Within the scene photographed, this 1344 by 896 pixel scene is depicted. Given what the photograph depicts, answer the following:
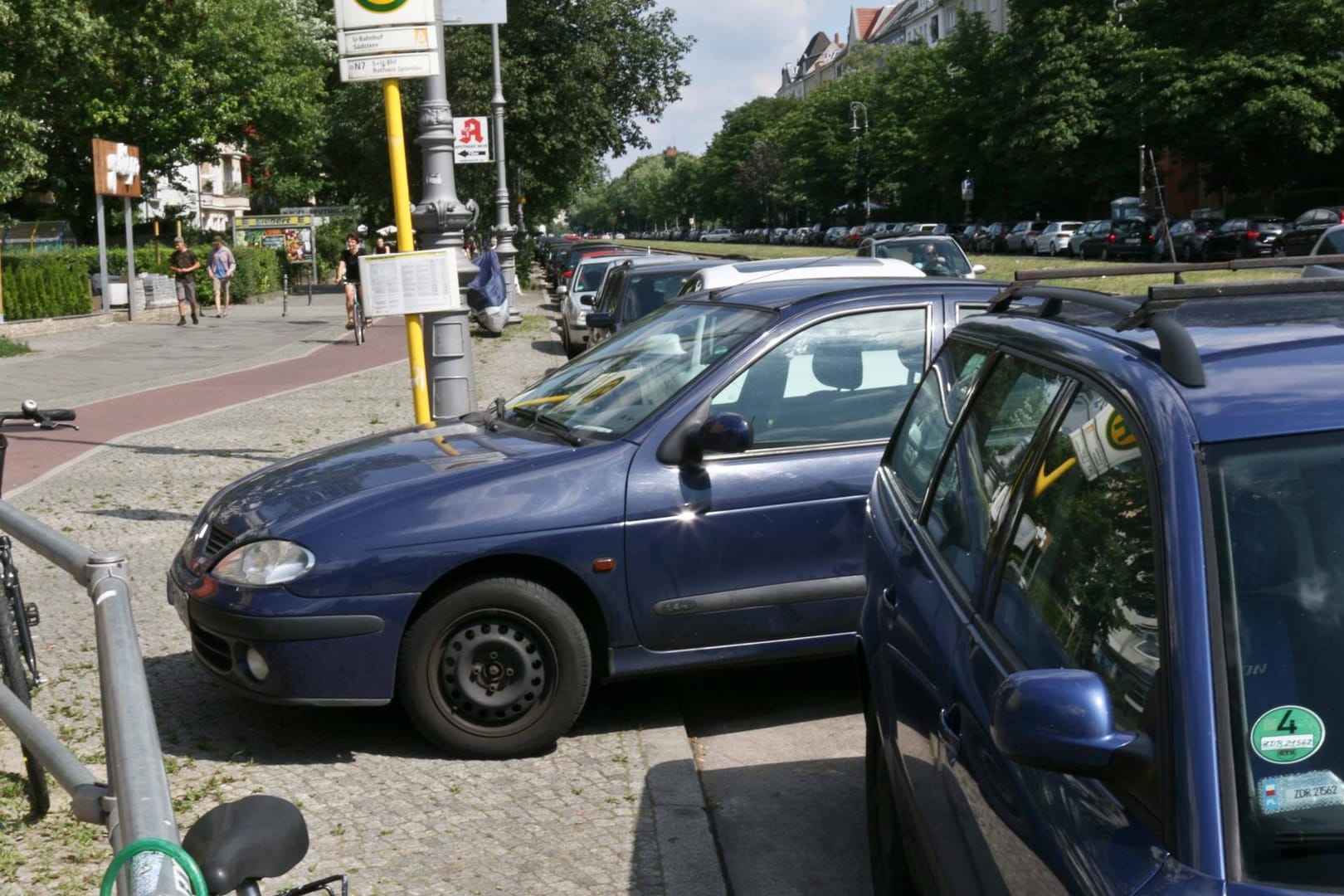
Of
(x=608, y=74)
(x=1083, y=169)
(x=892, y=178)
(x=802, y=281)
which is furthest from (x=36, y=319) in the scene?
(x=892, y=178)

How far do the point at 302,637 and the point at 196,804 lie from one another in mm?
625

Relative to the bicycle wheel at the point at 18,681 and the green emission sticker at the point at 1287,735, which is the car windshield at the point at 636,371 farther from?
the green emission sticker at the point at 1287,735

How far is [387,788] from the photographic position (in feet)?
16.9

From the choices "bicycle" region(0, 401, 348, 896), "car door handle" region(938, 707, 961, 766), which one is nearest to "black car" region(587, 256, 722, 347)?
"car door handle" region(938, 707, 961, 766)

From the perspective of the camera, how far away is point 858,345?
20.0 ft

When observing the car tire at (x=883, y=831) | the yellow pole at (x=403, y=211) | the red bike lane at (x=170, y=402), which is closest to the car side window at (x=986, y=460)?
the car tire at (x=883, y=831)

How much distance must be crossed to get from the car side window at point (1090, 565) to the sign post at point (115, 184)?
102ft

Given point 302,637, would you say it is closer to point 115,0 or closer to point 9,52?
point 9,52

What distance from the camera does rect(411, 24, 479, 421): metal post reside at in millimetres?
9930

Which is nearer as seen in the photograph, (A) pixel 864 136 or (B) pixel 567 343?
(B) pixel 567 343

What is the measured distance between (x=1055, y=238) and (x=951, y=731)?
60.3m

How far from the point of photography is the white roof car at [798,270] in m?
11.6

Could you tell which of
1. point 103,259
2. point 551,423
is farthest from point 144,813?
point 103,259

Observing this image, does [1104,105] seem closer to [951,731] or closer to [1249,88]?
[1249,88]
